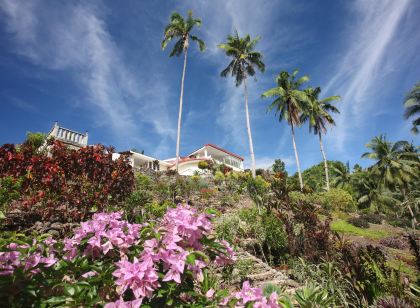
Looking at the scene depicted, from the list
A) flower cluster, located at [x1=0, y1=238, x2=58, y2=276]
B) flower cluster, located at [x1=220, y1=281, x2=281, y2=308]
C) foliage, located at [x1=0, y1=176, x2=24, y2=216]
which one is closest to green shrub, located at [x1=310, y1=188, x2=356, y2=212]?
foliage, located at [x1=0, y1=176, x2=24, y2=216]

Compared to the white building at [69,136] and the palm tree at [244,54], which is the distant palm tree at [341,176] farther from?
the white building at [69,136]

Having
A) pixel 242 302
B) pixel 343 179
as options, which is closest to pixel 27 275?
pixel 242 302

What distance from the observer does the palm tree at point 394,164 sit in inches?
1148

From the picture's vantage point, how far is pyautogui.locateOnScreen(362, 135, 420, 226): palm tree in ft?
95.7

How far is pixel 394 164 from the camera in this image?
2931 cm

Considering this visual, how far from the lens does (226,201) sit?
48.1 ft

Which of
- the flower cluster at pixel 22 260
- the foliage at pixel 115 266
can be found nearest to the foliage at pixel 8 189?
the foliage at pixel 115 266

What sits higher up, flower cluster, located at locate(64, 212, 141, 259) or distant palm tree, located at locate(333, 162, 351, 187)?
distant palm tree, located at locate(333, 162, 351, 187)

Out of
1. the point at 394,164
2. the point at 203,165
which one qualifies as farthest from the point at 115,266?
the point at 394,164

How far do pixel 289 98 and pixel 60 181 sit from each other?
84.2ft

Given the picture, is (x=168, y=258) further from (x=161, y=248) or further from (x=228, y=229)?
(x=228, y=229)

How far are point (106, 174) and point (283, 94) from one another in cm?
2434

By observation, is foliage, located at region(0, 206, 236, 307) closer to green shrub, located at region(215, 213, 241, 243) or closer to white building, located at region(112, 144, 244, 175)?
green shrub, located at region(215, 213, 241, 243)

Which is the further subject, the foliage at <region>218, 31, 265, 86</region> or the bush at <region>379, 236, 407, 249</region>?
the foliage at <region>218, 31, 265, 86</region>
